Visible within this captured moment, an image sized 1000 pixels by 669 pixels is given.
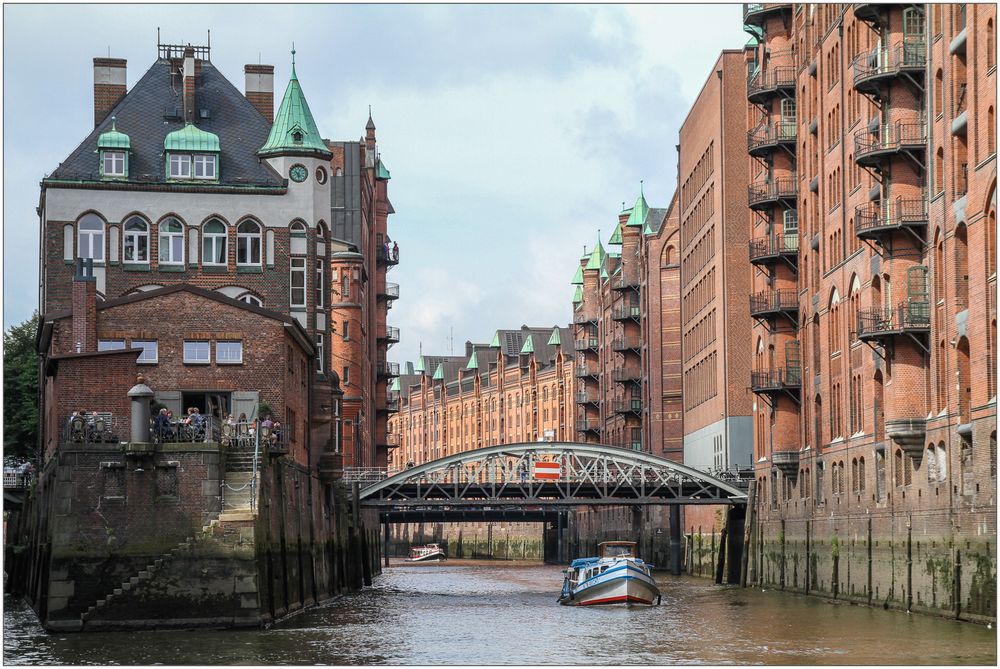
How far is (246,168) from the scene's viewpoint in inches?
2864

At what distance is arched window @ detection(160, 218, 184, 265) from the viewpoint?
71.8 metres

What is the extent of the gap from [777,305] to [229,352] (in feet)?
93.5

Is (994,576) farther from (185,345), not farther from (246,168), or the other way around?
(246,168)

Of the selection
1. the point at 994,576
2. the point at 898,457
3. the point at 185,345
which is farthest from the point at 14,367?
the point at 994,576

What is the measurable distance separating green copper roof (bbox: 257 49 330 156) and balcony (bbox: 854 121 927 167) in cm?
2453

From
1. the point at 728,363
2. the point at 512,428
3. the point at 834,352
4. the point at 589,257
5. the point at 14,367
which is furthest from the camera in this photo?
the point at 512,428

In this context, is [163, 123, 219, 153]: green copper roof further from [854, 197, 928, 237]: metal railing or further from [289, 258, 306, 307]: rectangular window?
[854, 197, 928, 237]: metal railing

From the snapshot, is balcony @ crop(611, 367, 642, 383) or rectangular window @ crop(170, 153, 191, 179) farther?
balcony @ crop(611, 367, 642, 383)

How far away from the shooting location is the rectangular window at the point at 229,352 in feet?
185

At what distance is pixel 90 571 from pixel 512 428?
464 ft

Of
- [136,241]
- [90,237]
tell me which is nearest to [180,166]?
[136,241]

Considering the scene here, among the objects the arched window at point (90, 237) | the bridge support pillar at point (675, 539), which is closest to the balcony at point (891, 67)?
the arched window at point (90, 237)

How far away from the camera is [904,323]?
55656 millimetres

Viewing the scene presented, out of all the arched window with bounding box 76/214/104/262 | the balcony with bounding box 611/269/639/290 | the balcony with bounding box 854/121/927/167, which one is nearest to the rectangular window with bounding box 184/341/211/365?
the arched window with bounding box 76/214/104/262
